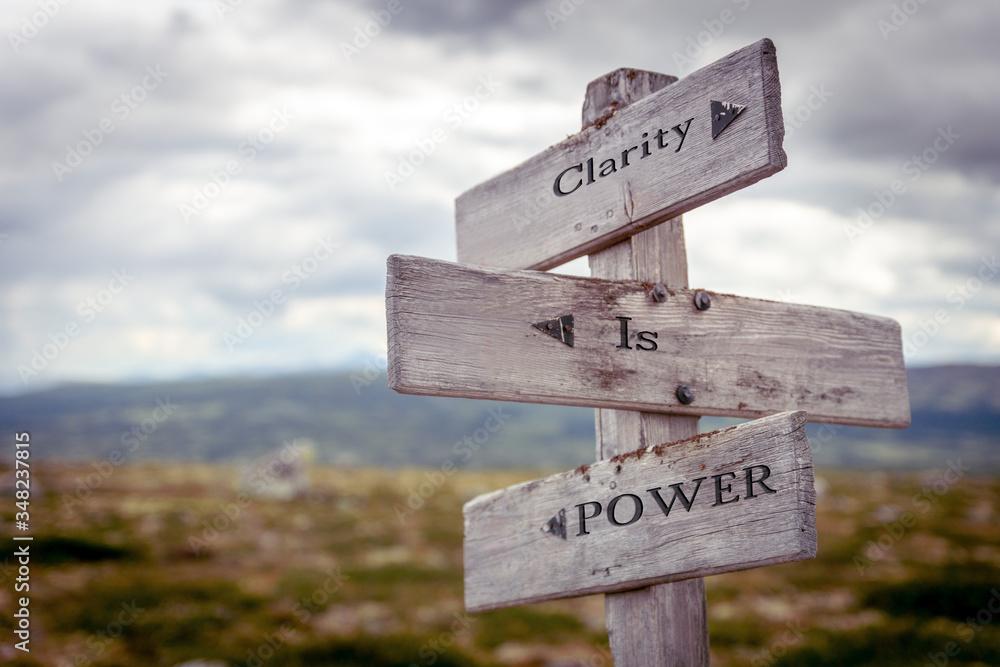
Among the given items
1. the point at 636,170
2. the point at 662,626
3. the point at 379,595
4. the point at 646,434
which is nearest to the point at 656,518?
the point at 646,434

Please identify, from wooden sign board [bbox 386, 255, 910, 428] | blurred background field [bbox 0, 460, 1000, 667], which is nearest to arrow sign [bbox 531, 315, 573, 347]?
wooden sign board [bbox 386, 255, 910, 428]

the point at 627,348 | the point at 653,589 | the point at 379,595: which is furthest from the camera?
the point at 379,595

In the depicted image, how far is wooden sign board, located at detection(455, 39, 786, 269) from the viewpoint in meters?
2.31

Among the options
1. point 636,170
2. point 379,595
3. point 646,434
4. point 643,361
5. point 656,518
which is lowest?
point 379,595

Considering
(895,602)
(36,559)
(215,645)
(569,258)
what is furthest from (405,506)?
(569,258)

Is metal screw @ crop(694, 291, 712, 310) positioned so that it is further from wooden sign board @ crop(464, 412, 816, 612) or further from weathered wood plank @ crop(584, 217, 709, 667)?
wooden sign board @ crop(464, 412, 816, 612)

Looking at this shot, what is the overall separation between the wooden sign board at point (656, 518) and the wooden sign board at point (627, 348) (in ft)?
1.00

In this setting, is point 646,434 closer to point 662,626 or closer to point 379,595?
point 662,626

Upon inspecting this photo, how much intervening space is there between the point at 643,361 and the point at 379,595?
8.52 meters

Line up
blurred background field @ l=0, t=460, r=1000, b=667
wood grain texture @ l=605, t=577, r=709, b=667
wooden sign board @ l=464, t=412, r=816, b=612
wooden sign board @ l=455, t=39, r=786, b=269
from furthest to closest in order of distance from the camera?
blurred background field @ l=0, t=460, r=1000, b=667, wood grain texture @ l=605, t=577, r=709, b=667, wooden sign board @ l=455, t=39, r=786, b=269, wooden sign board @ l=464, t=412, r=816, b=612

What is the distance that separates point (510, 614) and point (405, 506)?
882 cm

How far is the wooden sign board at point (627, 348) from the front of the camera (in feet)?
7.22

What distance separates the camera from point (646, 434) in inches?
106

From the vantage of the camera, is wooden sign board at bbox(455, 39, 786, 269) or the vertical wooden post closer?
wooden sign board at bbox(455, 39, 786, 269)
